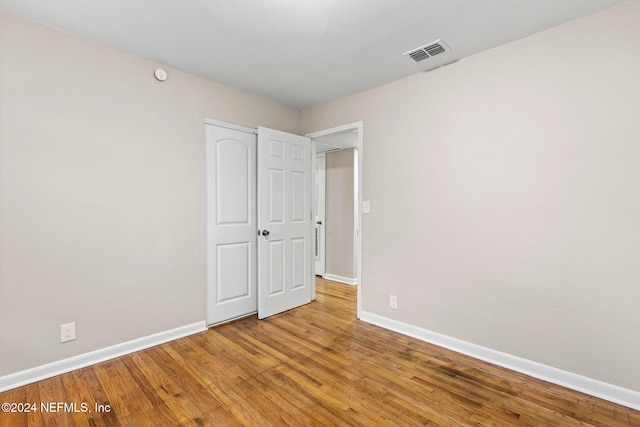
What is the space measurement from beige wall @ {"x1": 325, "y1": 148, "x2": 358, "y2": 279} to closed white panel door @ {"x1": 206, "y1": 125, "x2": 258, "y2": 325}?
189 cm

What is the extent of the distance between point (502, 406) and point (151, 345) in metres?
2.73

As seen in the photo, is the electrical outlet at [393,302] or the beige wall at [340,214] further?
the beige wall at [340,214]

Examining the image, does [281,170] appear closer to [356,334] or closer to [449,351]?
[356,334]

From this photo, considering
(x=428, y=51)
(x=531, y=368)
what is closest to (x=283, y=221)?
(x=428, y=51)

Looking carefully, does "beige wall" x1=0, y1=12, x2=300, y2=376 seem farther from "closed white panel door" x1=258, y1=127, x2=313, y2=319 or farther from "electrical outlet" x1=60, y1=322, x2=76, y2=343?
"closed white panel door" x1=258, y1=127, x2=313, y2=319

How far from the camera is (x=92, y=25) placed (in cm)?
202

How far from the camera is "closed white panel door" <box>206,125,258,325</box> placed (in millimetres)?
2926

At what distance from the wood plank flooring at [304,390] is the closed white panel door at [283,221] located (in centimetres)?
76

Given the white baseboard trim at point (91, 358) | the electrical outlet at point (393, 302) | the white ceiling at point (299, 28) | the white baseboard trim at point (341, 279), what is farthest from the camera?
the white baseboard trim at point (341, 279)

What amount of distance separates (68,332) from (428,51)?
355 cm

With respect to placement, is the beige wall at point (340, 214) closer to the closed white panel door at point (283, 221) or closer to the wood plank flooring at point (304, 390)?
the closed white panel door at point (283, 221)

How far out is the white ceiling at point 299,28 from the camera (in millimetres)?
1804

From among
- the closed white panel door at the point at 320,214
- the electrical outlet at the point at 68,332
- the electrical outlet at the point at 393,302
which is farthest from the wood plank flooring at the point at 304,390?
the closed white panel door at the point at 320,214

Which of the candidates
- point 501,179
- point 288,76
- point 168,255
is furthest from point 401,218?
point 168,255
